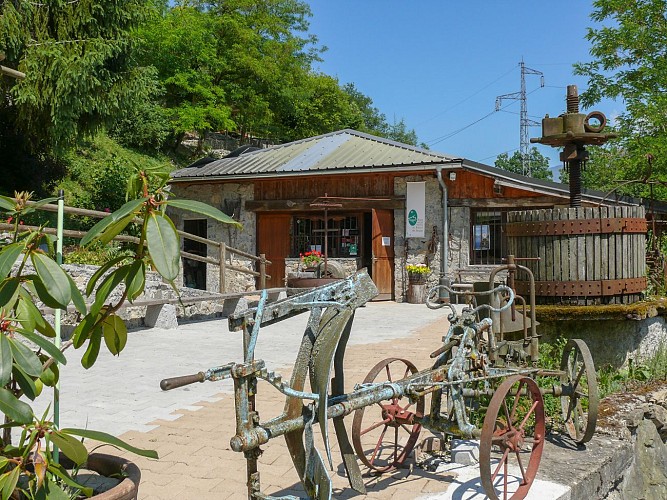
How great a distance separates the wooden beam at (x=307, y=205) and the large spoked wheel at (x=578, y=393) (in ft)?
35.2

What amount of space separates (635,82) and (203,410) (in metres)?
15.8

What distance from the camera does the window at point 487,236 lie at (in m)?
15.5

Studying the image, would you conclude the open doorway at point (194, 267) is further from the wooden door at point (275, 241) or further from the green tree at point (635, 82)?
the green tree at point (635, 82)

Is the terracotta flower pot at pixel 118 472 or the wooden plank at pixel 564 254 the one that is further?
the wooden plank at pixel 564 254

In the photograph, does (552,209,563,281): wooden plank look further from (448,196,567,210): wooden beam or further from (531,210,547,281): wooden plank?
(448,196,567,210): wooden beam

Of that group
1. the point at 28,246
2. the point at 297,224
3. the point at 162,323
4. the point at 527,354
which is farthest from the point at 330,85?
the point at 28,246

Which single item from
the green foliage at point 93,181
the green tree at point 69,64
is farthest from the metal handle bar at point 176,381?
the green foliage at point 93,181

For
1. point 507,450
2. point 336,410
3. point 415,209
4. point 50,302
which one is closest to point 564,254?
point 507,450

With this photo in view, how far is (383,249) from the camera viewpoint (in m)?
15.8

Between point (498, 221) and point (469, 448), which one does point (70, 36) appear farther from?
point (469, 448)

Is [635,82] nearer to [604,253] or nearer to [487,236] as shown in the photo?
[487,236]

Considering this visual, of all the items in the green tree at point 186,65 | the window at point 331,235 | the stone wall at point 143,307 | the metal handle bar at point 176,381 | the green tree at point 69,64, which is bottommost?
the stone wall at point 143,307

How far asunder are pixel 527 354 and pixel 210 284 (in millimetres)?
14094

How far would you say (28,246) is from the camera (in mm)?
2068
